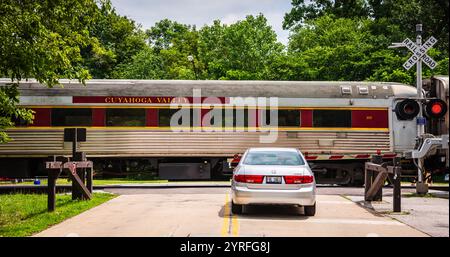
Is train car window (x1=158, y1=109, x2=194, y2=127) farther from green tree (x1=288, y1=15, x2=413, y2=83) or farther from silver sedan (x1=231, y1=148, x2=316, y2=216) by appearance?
green tree (x1=288, y1=15, x2=413, y2=83)

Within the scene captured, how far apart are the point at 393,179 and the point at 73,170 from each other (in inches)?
322

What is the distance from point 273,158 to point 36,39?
233 inches

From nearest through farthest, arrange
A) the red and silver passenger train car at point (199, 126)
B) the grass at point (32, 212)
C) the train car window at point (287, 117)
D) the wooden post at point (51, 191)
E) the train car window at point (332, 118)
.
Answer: the grass at point (32, 212)
the wooden post at point (51, 191)
the red and silver passenger train car at point (199, 126)
the train car window at point (287, 117)
the train car window at point (332, 118)

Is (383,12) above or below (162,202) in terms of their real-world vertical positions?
above

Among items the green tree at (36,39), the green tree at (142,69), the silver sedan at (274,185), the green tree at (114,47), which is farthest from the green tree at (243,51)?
the silver sedan at (274,185)

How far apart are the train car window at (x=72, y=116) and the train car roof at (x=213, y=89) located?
629mm

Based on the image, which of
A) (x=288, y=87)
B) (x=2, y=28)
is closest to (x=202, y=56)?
(x=288, y=87)

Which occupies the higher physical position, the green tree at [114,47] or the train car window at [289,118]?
the green tree at [114,47]

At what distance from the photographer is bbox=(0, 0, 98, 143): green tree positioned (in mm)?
12055

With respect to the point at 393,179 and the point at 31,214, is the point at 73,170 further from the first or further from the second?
the point at 393,179

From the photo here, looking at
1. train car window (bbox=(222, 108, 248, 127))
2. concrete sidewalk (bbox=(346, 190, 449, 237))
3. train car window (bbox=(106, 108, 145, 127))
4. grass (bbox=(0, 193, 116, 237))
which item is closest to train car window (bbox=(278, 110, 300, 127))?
train car window (bbox=(222, 108, 248, 127))

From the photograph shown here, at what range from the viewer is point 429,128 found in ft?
74.9

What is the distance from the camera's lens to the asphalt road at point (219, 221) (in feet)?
34.3
